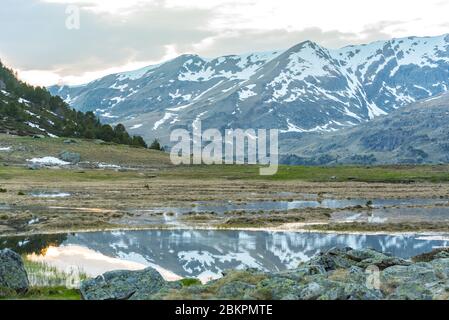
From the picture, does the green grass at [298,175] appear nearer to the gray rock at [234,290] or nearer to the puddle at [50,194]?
the puddle at [50,194]

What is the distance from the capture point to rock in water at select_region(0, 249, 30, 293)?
26.9m

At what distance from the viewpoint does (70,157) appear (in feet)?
557

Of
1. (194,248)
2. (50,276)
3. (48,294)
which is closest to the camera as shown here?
(48,294)

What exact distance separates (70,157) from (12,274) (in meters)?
146

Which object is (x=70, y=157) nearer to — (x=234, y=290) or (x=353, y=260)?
(x=353, y=260)

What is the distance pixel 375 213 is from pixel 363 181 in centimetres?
6907


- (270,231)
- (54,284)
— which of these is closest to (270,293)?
(54,284)

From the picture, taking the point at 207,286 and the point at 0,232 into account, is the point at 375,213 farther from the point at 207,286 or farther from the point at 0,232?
the point at 207,286

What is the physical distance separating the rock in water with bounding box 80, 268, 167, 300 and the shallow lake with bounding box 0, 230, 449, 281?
10060mm

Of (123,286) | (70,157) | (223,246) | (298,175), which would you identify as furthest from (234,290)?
(70,157)

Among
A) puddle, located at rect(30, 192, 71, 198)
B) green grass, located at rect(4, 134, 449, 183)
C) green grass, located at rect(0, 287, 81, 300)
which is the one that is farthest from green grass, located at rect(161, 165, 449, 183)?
green grass, located at rect(0, 287, 81, 300)

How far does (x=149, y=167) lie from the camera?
171 metres

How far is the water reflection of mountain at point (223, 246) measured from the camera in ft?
138

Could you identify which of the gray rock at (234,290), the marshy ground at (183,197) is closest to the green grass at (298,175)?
the marshy ground at (183,197)
